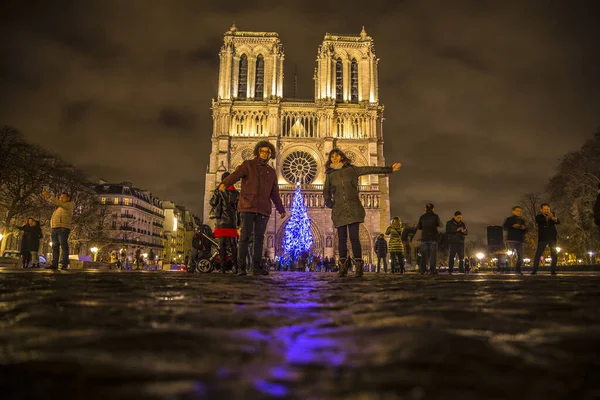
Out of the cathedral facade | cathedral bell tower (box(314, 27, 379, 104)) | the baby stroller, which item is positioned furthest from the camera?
cathedral bell tower (box(314, 27, 379, 104))

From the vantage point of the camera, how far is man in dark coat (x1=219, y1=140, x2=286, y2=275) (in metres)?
6.09

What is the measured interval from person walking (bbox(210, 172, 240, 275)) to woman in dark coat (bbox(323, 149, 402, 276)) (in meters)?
1.96

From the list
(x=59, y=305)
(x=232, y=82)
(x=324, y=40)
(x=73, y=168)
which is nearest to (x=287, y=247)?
(x=73, y=168)

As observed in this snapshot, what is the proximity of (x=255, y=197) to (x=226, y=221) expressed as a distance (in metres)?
1.81

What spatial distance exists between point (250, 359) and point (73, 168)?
101ft

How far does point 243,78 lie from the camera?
147ft

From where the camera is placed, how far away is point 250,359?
0.84 meters

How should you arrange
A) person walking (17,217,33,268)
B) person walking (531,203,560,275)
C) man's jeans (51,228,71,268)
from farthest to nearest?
person walking (17,217,33,268) → person walking (531,203,560,275) → man's jeans (51,228,71,268)

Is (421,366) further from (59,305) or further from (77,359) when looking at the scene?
(59,305)

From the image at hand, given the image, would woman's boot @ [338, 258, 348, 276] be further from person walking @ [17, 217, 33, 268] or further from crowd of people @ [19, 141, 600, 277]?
person walking @ [17, 217, 33, 268]

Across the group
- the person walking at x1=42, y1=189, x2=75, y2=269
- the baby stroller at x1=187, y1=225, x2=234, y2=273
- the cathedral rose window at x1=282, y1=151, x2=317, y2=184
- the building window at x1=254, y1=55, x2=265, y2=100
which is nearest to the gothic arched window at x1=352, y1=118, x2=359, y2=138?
the cathedral rose window at x1=282, y1=151, x2=317, y2=184

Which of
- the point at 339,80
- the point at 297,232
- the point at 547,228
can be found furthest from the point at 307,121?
the point at 547,228

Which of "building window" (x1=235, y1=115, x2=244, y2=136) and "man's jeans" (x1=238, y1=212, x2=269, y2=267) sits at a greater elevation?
"building window" (x1=235, y1=115, x2=244, y2=136)

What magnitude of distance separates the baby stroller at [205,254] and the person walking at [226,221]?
29cm
